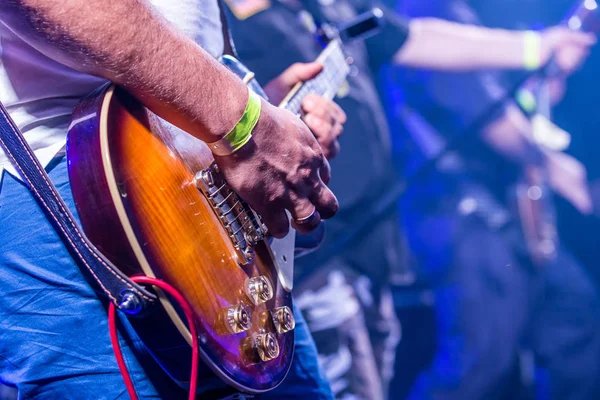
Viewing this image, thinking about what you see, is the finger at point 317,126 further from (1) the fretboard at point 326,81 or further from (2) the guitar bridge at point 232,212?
(2) the guitar bridge at point 232,212

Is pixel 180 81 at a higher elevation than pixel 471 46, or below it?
higher

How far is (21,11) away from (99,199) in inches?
9.5

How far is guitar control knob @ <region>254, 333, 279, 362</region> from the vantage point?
86cm

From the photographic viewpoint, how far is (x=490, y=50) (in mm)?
3078

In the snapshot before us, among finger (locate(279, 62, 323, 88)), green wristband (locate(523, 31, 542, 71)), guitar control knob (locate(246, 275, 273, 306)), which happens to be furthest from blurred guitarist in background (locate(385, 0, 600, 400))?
guitar control knob (locate(246, 275, 273, 306))

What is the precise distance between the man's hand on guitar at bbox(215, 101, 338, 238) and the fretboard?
34 centimetres

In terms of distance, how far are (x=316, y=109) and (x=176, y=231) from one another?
1.95 ft

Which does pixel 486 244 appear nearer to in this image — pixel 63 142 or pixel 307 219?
pixel 307 219

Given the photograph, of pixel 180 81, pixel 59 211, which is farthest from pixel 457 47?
pixel 59 211

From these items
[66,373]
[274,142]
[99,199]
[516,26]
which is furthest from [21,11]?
[516,26]

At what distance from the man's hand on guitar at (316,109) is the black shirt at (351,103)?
2.36ft

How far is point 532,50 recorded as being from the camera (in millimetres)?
3055

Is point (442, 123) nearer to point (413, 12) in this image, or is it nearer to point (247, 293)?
point (413, 12)

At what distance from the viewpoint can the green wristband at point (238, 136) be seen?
0.82 meters
